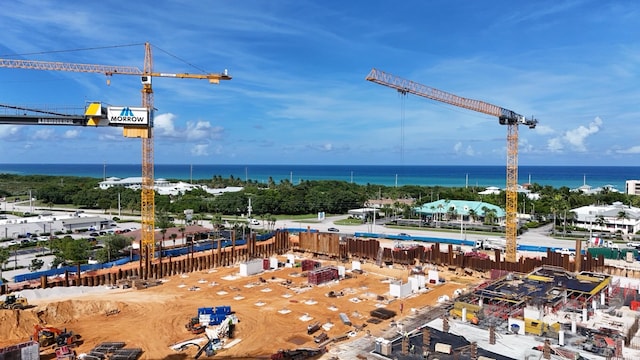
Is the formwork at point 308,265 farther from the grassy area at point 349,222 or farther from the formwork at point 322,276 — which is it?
the grassy area at point 349,222

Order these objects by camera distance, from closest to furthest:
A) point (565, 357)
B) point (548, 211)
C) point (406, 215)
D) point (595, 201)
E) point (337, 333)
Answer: point (565, 357) → point (337, 333) → point (548, 211) → point (406, 215) → point (595, 201)

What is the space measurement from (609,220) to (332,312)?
58217 millimetres

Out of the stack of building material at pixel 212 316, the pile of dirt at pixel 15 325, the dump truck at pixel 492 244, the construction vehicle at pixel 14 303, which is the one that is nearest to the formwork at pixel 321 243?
the dump truck at pixel 492 244

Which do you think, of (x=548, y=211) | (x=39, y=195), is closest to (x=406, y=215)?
(x=548, y=211)

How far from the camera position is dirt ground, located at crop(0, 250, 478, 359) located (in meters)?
27.4

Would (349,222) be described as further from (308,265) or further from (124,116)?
(124,116)

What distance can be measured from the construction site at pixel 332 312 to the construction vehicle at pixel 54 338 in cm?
6

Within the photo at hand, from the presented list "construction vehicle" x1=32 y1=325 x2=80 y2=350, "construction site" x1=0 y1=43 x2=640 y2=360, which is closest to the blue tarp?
"construction site" x1=0 y1=43 x2=640 y2=360

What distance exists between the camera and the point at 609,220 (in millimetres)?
69875

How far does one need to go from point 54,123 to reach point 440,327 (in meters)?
27.8

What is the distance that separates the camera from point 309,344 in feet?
87.5

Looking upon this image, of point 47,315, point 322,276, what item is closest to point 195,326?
point 47,315

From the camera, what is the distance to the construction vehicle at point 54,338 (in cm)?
2645

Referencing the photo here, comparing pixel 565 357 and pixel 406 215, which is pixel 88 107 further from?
pixel 406 215
